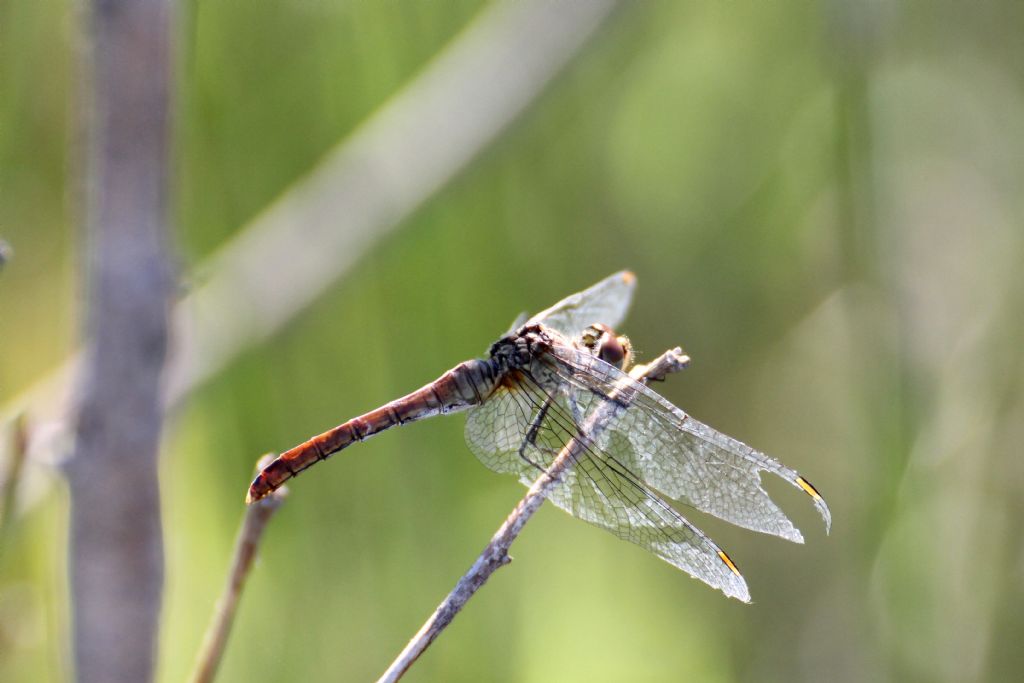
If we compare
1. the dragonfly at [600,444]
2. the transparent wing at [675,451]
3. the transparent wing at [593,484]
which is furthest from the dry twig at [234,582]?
the transparent wing at [675,451]

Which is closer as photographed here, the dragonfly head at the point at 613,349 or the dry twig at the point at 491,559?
the dry twig at the point at 491,559

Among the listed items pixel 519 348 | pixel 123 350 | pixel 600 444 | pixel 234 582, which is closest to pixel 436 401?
pixel 519 348

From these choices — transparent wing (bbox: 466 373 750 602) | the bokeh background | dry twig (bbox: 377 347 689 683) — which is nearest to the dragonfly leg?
transparent wing (bbox: 466 373 750 602)

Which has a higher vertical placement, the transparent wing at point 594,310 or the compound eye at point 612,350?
the transparent wing at point 594,310

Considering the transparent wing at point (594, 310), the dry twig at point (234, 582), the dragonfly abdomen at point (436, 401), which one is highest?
the transparent wing at point (594, 310)

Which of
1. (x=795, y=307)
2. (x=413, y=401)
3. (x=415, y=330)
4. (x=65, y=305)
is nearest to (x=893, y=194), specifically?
(x=795, y=307)

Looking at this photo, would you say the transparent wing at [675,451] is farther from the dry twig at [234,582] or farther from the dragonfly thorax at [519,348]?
the dry twig at [234,582]
